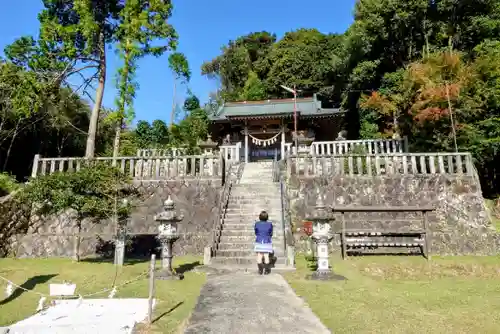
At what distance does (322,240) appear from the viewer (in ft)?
22.6

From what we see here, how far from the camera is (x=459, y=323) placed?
12.9ft

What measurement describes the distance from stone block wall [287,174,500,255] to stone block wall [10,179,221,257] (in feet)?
10.6

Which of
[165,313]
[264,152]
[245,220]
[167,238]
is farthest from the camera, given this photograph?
[264,152]

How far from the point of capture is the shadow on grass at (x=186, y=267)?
7788mm

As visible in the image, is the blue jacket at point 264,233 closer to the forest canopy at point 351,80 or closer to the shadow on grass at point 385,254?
the shadow on grass at point 385,254

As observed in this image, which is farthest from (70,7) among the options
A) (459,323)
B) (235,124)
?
(459,323)

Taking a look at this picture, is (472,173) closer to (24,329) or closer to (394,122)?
(394,122)

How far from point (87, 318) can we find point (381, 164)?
10.5 metres

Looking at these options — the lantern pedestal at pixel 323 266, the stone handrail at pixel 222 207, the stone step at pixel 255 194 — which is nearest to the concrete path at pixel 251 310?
the lantern pedestal at pixel 323 266

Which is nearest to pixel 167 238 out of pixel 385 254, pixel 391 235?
pixel 385 254

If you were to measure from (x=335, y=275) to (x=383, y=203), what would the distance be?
5.18 metres

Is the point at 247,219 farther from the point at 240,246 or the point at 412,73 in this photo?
the point at 412,73

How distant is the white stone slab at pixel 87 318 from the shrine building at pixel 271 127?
14.4 m

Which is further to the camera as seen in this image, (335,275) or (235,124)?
(235,124)
